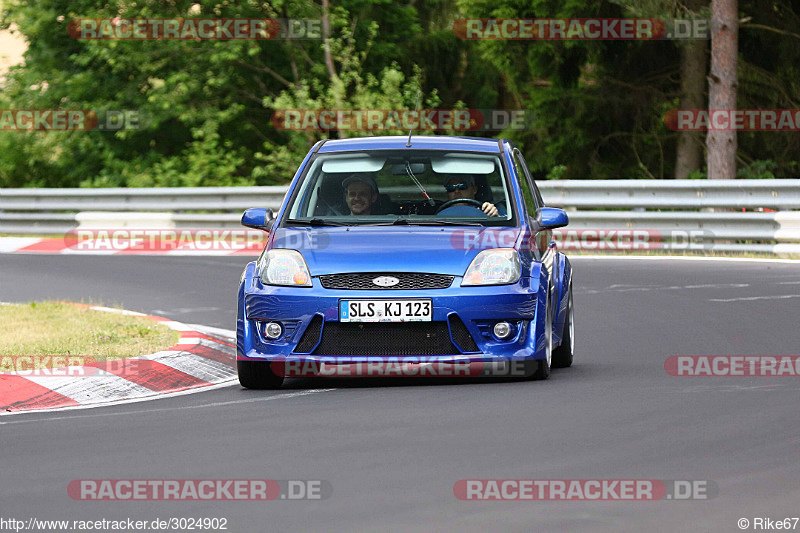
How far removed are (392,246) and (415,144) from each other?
4.89 feet

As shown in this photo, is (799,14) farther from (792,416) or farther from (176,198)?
(792,416)

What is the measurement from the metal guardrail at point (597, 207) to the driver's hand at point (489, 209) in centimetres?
1087

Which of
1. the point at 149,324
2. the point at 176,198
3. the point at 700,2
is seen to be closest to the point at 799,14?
the point at 700,2

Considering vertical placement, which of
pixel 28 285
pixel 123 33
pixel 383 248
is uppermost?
pixel 123 33

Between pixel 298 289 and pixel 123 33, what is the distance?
76.7 feet

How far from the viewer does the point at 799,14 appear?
101 ft

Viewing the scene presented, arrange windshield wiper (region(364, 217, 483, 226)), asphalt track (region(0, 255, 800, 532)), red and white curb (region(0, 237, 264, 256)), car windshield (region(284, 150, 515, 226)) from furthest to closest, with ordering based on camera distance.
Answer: red and white curb (region(0, 237, 264, 256))
car windshield (region(284, 150, 515, 226))
windshield wiper (region(364, 217, 483, 226))
asphalt track (region(0, 255, 800, 532))

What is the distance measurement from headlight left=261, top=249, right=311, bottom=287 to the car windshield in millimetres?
522

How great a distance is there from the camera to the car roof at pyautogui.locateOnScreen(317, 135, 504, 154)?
10898 millimetres

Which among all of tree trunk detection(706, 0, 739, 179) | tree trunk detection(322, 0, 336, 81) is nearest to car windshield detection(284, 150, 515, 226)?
tree trunk detection(706, 0, 739, 179)

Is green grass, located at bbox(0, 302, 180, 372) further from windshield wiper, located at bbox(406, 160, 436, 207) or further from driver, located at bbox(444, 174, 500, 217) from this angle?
driver, located at bbox(444, 174, 500, 217)

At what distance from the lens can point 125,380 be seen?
33.6ft

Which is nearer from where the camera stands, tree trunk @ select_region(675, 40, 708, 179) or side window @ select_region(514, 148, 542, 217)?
side window @ select_region(514, 148, 542, 217)

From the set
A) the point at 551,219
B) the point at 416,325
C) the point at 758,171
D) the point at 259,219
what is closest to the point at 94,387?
the point at 259,219
